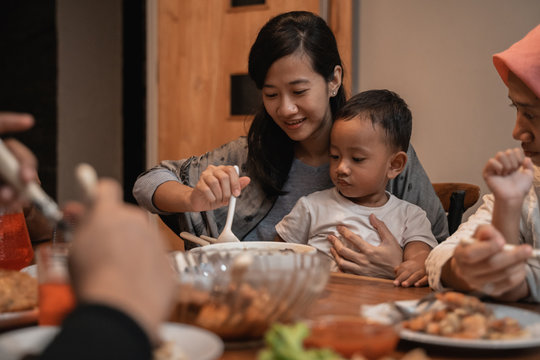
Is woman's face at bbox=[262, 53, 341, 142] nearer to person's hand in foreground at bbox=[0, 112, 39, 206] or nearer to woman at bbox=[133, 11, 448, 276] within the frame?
woman at bbox=[133, 11, 448, 276]

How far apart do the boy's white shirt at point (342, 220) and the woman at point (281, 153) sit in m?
0.11

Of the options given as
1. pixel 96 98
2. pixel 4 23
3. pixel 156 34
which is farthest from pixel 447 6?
pixel 4 23

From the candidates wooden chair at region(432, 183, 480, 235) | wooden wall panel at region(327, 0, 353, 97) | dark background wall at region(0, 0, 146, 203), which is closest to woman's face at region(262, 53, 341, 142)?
wooden chair at region(432, 183, 480, 235)

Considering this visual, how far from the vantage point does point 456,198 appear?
1.59 m

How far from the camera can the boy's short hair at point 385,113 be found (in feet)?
4.96

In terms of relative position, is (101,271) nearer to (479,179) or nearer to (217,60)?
(479,179)

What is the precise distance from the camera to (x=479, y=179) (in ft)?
8.96

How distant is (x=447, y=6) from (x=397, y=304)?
2.39 metres

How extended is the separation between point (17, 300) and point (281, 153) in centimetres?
108

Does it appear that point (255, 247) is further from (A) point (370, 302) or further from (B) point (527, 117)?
(B) point (527, 117)

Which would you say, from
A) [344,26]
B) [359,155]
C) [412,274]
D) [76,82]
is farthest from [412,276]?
[76,82]

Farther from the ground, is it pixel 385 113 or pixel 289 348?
pixel 385 113

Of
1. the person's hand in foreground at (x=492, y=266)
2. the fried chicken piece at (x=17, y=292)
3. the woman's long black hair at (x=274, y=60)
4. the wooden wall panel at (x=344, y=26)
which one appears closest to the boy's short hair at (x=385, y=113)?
the woman's long black hair at (x=274, y=60)

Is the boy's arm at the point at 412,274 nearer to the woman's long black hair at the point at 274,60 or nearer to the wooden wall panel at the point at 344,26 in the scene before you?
the woman's long black hair at the point at 274,60
